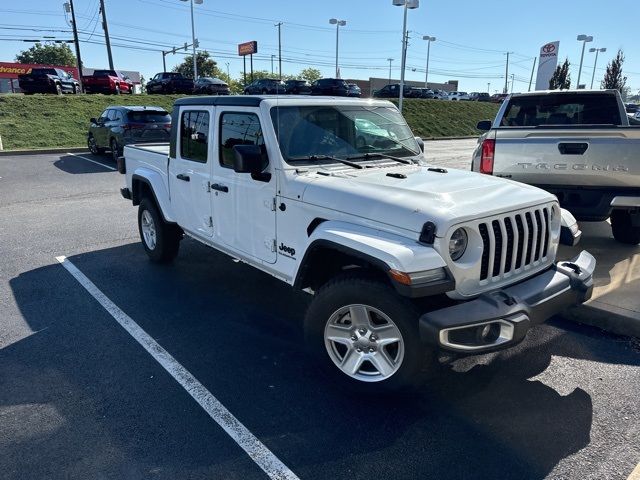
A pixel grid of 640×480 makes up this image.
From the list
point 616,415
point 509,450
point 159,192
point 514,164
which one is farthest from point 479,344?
point 159,192

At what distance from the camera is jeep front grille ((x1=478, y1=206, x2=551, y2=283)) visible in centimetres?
311

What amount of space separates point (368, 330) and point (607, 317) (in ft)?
8.06

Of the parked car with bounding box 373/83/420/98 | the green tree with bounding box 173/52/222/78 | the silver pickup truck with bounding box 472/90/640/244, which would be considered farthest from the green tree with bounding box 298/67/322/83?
the silver pickup truck with bounding box 472/90/640/244

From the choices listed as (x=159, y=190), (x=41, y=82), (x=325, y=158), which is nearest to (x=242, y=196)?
(x=325, y=158)

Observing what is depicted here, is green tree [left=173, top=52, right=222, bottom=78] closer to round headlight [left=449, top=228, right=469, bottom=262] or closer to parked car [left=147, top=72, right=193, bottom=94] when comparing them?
parked car [left=147, top=72, right=193, bottom=94]

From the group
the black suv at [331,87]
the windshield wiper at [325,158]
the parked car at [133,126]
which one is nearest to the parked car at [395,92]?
the black suv at [331,87]

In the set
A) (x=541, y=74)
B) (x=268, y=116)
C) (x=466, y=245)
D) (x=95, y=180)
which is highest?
(x=541, y=74)

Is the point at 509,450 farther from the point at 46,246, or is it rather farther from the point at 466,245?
the point at 46,246

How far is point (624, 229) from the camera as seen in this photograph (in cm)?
625

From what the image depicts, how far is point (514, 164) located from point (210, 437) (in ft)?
15.4

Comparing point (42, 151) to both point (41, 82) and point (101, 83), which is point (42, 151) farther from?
point (101, 83)

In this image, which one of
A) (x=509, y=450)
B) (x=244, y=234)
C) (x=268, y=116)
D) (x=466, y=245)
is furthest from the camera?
(x=244, y=234)

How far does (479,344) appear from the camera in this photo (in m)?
2.85

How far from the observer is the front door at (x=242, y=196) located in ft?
12.9
